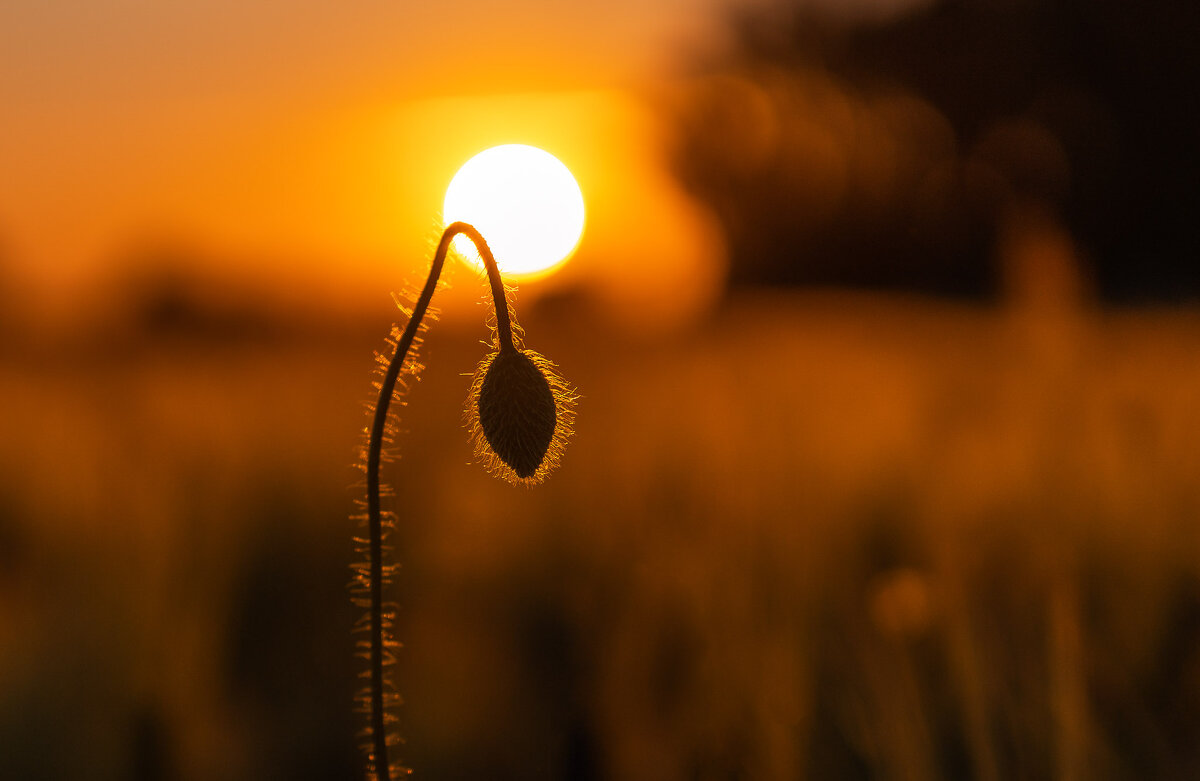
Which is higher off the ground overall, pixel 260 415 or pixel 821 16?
pixel 821 16

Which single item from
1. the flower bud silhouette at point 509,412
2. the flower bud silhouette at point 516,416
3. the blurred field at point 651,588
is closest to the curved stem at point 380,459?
the flower bud silhouette at point 509,412

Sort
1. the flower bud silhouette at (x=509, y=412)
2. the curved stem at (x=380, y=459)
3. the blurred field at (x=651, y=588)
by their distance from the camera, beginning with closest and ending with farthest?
the curved stem at (x=380, y=459) → the flower bud silhouette at (x=509, y=412) → the blurred field at (x=651, y=588)

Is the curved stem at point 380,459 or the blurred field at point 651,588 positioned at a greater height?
the curved stem at point 380,459

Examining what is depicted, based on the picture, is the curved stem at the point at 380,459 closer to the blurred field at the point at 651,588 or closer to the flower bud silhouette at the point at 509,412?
the flower bud silhouette at the point at 509,412

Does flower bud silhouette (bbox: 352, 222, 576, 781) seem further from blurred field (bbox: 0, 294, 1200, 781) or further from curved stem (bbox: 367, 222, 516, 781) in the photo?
blurred field (bbox: 0, 294, 1200, 781)

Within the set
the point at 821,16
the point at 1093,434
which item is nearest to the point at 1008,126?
the point at 821,16

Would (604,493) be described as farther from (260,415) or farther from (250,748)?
(260,415)
